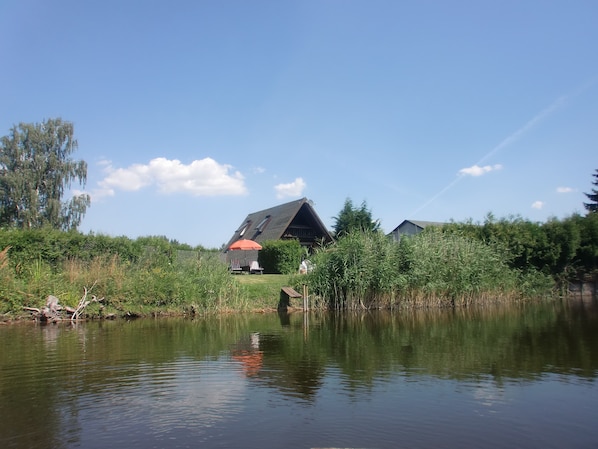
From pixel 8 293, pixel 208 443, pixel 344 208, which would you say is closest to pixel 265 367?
pixel 208 443

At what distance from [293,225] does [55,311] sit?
19.2 metres

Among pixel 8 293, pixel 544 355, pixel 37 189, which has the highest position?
pixel 37 189

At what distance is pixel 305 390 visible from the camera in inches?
294

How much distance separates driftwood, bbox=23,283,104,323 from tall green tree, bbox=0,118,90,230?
72.2ft

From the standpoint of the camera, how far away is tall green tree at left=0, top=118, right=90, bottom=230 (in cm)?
3741

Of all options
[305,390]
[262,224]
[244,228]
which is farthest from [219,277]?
[244,228]

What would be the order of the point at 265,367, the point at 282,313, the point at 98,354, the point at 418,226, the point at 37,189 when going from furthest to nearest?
the point at 418,226 → the point at 37,189 → the point at 282,313 → the point at 98,354 → the point at 265,367

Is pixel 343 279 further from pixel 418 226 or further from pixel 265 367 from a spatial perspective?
pixel 418 226

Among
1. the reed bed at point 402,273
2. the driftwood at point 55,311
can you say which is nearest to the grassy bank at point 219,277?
the reed bed at point 402,273

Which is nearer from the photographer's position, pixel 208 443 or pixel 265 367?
pixel 208 443

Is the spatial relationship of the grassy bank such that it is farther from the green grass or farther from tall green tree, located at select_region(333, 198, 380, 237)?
tall green tree, located at select_region(333, 198, 380, 237)

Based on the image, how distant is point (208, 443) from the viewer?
5.31 m

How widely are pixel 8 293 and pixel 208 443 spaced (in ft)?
54.9

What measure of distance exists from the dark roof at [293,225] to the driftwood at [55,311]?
48.1 feet
